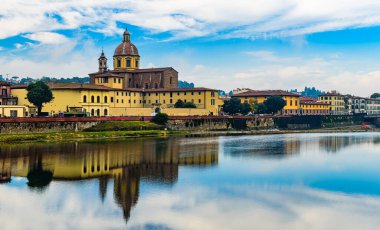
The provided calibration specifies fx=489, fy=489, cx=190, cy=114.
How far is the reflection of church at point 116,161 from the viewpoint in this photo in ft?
137

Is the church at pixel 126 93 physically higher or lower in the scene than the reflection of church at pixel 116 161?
higher

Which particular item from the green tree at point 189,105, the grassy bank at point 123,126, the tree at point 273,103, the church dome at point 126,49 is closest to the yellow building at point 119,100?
the green tree at point 189,105

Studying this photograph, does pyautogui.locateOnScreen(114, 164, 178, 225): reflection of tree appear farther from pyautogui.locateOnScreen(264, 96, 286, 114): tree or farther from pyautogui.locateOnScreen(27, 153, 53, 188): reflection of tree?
pyautogui.locateOnScreen(264, 96, 286, 114): tree

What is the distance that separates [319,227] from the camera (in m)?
28.6

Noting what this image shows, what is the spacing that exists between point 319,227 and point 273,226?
2.69 meters

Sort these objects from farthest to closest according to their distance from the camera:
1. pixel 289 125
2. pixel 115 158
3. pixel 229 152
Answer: pixel 289 125, pixel 229 152, pixel 115 158

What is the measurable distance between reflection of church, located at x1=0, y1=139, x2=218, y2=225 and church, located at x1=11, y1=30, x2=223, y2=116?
30925mm

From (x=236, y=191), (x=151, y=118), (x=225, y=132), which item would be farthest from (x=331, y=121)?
(x=236, y=191)

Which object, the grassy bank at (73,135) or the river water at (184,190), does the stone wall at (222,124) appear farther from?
the river water at (184,190)

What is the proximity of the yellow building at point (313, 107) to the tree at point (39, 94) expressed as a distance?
316ft

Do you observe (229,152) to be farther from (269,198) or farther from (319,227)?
(319,227)

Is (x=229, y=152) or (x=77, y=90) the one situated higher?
(x=77, y=90)

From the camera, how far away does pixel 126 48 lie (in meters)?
140

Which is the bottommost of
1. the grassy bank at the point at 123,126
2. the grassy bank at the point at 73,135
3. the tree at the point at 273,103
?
the grassy bank at the point at 73,135
